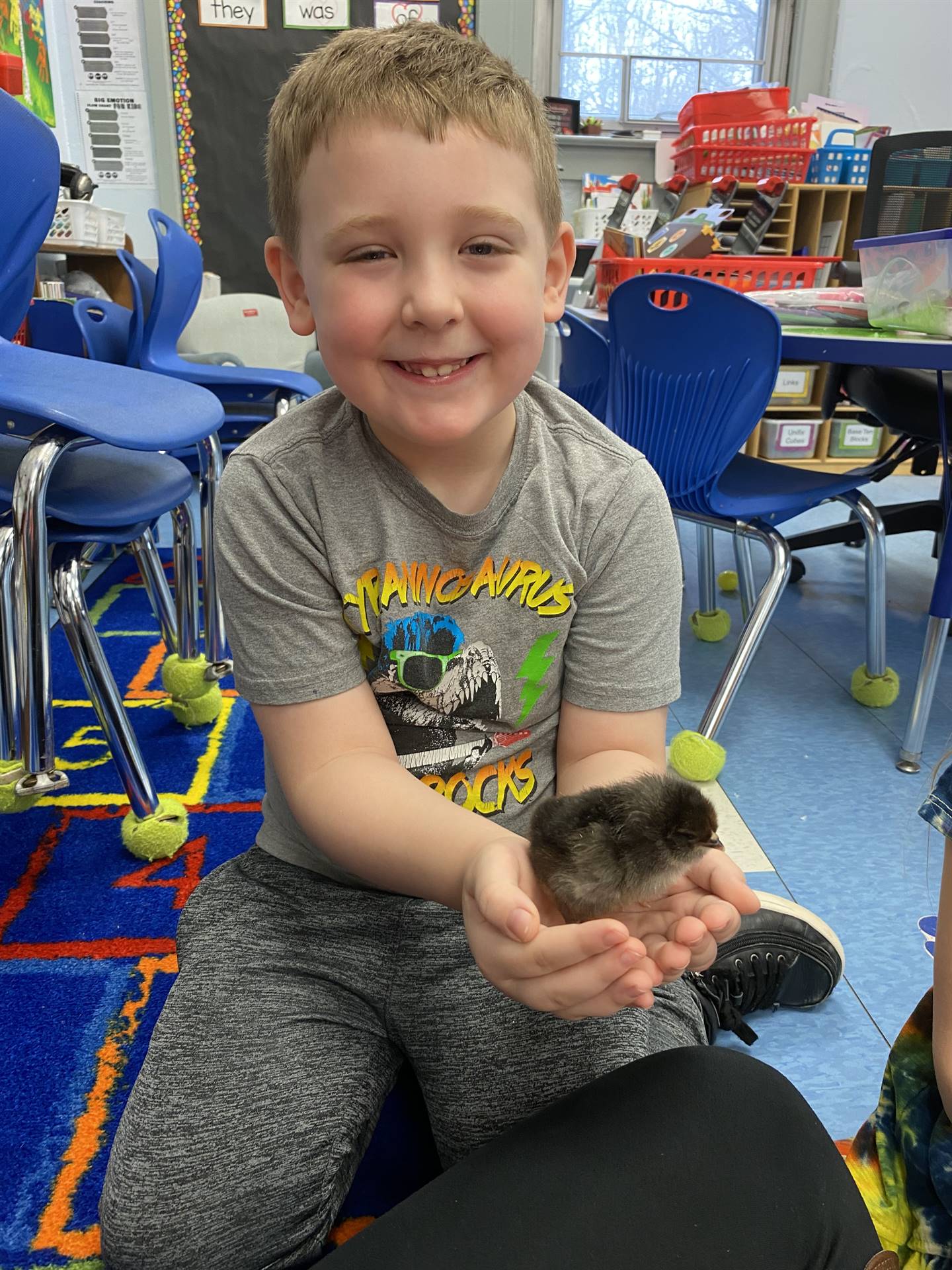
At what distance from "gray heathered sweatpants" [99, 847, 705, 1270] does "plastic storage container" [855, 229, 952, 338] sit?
117cm

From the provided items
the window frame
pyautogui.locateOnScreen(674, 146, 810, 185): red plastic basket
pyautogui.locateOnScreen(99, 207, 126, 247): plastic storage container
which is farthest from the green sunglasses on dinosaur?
the window frame

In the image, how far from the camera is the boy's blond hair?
648 millimetres

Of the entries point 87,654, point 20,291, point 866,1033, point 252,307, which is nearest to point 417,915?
point 866,1033

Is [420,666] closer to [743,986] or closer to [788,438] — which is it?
[743,986]

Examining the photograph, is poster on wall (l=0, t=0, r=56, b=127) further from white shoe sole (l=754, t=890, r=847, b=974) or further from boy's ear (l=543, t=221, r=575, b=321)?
white shoe sole (l=754, t=890, r=847, b=974)

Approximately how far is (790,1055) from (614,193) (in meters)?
3.53

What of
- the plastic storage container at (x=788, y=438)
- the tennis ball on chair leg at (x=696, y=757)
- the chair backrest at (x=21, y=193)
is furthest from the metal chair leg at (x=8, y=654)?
the plastic storage container at (x=788, y=438)

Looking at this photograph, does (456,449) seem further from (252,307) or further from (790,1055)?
(252,307)

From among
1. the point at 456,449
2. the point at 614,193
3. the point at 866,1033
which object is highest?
the point at 614,193

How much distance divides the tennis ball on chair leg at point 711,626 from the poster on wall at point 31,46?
283 centimetres

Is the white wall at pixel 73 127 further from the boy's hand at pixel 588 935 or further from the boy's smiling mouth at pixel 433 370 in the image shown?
the boy's hand at pixel 588 935

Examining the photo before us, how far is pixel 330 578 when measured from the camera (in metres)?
0.77

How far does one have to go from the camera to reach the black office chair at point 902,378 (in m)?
2.01

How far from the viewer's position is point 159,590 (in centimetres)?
168
